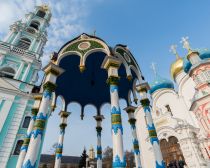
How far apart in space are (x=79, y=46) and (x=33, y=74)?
12.7m

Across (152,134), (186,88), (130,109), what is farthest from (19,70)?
(186,88)

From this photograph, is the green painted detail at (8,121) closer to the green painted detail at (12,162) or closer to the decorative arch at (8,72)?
the green painted detail at (12,162)

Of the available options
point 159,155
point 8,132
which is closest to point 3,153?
point 8,132

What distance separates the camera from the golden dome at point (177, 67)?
2697 cm

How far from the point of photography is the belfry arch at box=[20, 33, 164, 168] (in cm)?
616

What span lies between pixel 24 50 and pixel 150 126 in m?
18.2

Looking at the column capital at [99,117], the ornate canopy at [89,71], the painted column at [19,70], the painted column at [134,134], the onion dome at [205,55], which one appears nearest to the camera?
the ornate canopy at [89,71]

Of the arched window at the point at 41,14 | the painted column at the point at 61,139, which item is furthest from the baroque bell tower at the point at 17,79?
the painted column at the point at 61,139

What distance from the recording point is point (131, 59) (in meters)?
9.64

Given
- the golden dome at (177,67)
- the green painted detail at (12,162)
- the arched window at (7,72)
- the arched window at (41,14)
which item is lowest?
the green painted detail at (12,162)

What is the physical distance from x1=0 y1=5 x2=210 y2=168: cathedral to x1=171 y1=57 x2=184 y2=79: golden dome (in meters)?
1.67

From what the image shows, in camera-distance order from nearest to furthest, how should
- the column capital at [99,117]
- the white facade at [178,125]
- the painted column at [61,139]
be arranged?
the painted column at [61,139]
the column capital at [99,117]
the white facade at [178,125]

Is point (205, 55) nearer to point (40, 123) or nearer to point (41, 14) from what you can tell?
point (40, 123)

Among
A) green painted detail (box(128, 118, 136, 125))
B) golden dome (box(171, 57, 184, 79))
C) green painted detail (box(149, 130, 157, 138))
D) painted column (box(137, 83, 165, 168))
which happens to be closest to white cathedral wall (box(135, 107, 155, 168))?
golden dome (box(171, 57, 184, 79))
